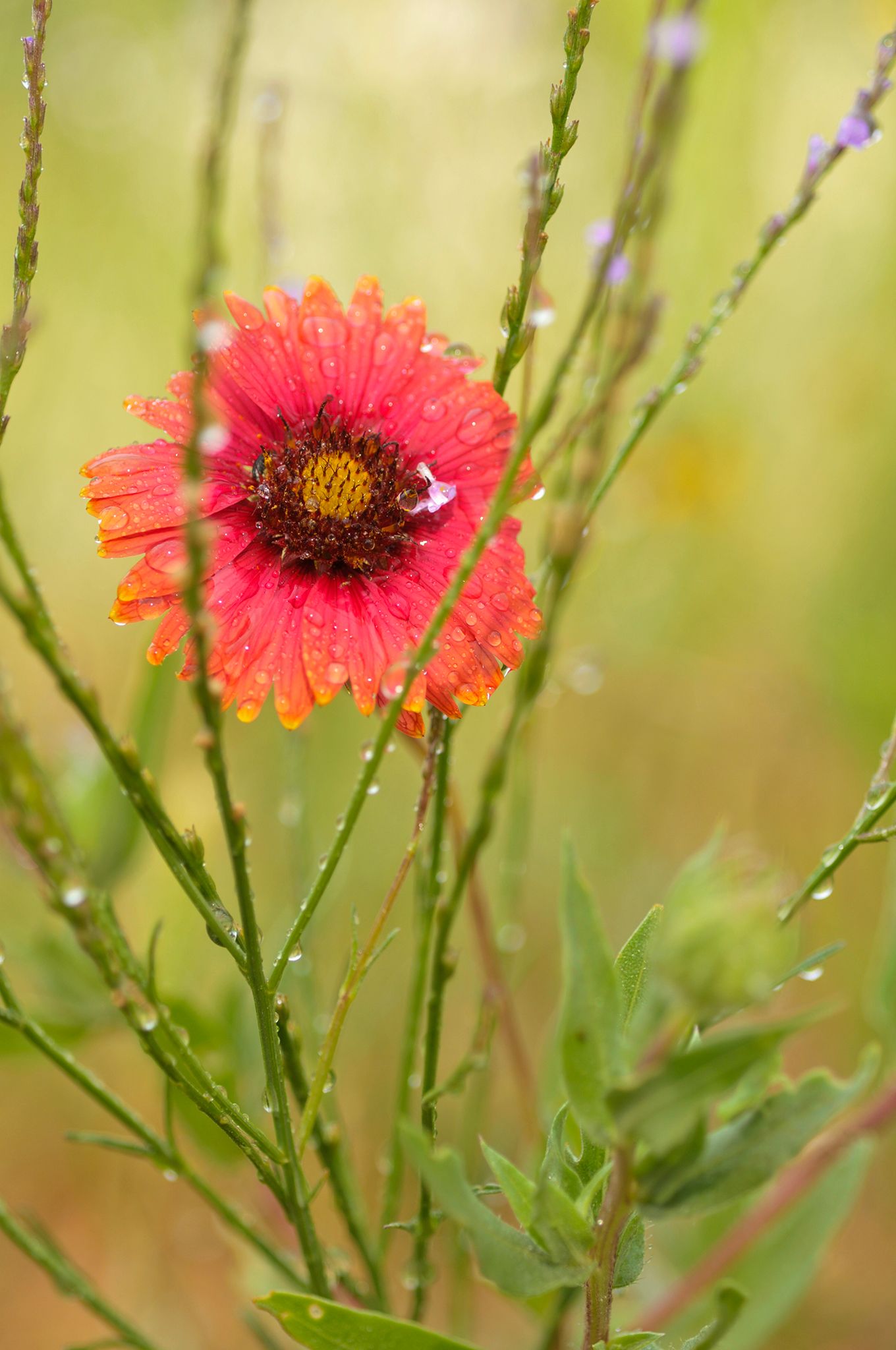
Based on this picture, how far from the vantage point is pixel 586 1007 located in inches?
12.2

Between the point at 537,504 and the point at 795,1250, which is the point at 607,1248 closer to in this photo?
the point at 795,1250

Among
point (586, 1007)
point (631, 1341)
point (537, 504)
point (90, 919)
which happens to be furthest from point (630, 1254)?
point (537, 504)

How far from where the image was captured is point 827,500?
1459mm

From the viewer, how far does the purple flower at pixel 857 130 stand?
0.39m

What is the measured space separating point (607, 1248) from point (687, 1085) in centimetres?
11

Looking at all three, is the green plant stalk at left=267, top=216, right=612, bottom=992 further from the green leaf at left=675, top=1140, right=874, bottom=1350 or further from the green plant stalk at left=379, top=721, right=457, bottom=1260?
the green leaf at left=675, top=1140, right=874, bottom=1350

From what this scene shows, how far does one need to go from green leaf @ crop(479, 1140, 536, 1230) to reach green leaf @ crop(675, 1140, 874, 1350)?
1.23 ft

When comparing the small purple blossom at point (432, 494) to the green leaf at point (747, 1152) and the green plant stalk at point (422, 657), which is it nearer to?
the green plant stalk at point (422, 657)

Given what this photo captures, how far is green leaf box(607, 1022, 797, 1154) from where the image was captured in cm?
27

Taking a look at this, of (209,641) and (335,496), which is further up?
(335,496)

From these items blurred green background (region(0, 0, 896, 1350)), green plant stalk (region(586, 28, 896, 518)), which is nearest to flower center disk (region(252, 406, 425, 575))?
green plant stalk (region(586, 28, 896, 518))

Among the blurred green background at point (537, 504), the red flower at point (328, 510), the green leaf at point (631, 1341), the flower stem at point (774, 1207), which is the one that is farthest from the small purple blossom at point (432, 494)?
the blurred green background at point (537, 504)

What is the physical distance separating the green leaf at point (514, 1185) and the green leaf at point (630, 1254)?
1.8 inches

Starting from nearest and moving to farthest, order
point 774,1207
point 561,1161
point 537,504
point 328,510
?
point 561,1161
point 328,510
point 774,1207
point 537,504
